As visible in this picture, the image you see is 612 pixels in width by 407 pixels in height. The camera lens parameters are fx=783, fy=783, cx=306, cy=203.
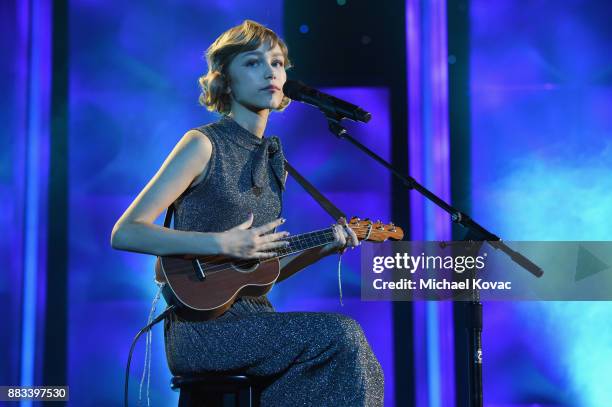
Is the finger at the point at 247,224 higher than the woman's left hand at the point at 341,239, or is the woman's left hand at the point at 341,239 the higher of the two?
the woman's left hand at the point at 341,239

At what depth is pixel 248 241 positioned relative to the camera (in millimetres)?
2148

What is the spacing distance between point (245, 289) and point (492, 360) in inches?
72.7

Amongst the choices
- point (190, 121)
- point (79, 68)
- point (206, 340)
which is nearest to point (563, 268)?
point (190, 121)

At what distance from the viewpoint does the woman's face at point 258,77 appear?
2412 millimetres

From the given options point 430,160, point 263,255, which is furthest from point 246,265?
point 430,160

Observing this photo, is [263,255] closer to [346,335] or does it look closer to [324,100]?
[346,335]

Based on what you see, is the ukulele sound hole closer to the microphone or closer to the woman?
the woman

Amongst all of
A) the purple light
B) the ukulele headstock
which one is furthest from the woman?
the purple light

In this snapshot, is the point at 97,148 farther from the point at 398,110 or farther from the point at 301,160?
the point at 398,110

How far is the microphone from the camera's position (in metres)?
2.36

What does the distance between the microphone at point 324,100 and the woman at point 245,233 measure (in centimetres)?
6

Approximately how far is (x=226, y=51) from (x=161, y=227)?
65 centimetres

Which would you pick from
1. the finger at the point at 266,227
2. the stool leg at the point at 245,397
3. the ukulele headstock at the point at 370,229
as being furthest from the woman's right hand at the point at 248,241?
the ukulele headstock at the point at 370,229

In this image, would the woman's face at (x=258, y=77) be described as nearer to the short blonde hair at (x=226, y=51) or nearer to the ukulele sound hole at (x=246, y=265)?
the short blonde hair at (x=226, y=51)
